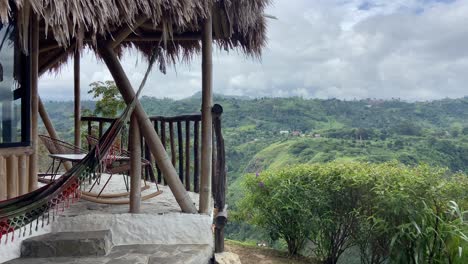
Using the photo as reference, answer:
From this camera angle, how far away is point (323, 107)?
30234mm

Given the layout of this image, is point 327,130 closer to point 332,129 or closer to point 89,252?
point 332,129

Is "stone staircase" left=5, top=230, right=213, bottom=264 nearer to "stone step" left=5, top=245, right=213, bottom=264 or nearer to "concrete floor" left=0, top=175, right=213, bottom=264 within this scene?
"stone step" left=5, top=245, right=213, bottom=264

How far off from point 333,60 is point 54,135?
4229 centimetres

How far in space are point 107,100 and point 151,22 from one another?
516 cm

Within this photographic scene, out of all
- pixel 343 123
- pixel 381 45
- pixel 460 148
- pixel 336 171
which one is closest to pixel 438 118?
pixel 343 123

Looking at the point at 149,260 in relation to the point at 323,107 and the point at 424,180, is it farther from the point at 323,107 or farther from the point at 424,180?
the point at 323,107

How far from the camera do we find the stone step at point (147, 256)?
245cm

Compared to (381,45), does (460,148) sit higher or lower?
lower

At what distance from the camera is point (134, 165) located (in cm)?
291

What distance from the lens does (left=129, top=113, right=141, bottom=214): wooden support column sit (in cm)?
288

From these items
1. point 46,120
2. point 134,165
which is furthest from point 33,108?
point 46,120

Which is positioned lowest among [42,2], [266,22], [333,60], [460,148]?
[460,148]

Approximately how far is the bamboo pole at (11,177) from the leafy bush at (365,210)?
256 centimetres

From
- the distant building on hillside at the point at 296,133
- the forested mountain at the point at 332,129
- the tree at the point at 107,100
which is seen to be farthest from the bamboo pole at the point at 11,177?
the distant building on hillside at the point at 296,133
